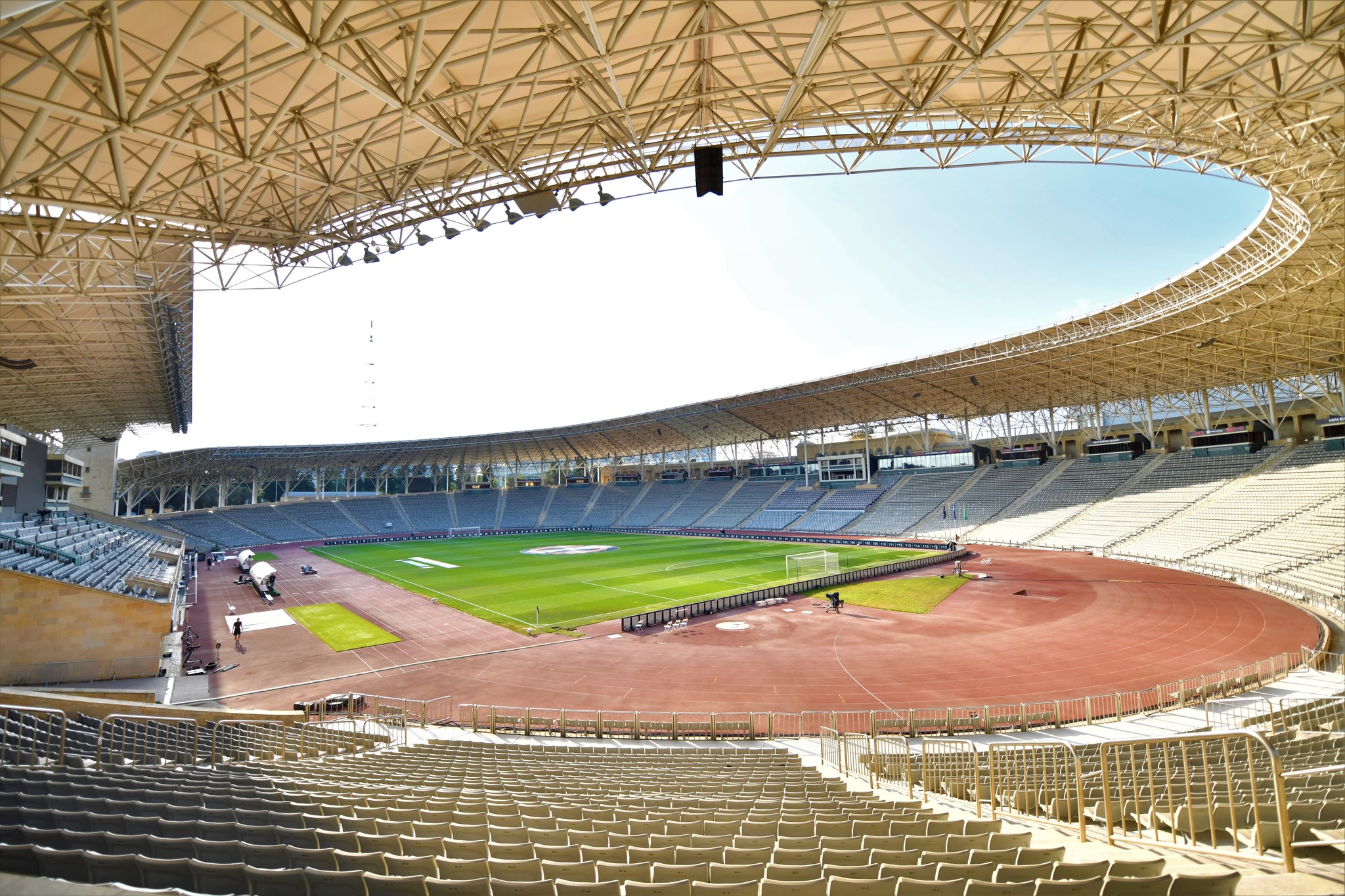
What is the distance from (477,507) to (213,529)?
3428 cm

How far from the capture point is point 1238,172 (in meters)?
19.2

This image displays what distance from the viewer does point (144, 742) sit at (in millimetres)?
11766

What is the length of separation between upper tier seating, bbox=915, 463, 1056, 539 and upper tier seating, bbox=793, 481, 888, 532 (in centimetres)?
876

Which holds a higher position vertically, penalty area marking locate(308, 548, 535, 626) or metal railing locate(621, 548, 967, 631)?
penalty area marking locate(308, 548, 535, 626)

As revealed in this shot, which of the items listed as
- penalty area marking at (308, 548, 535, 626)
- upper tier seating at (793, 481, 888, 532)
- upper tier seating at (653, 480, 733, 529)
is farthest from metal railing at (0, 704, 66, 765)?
upper tier seating at (653, 480, 733, 529)

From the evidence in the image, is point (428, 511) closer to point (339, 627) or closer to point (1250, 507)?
point (339, 627)

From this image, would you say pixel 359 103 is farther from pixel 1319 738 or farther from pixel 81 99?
pixel 1319 738

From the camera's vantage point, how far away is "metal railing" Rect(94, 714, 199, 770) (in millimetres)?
10359

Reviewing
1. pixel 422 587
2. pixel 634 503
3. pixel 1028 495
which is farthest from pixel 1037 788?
pixel 634 503

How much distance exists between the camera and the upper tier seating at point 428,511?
89.4 metres

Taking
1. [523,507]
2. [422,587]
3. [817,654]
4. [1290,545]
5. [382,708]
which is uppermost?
[523,507]

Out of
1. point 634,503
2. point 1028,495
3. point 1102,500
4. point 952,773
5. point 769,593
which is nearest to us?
point 952,773

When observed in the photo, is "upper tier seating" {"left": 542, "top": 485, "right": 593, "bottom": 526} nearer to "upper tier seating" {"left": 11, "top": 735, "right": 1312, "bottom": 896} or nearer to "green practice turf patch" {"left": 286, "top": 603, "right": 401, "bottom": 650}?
"green practice turf patch" {"left": 286, "top": 603, "right": 401, "bottom": 650}

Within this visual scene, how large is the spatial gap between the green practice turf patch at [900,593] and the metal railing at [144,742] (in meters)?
29.4
